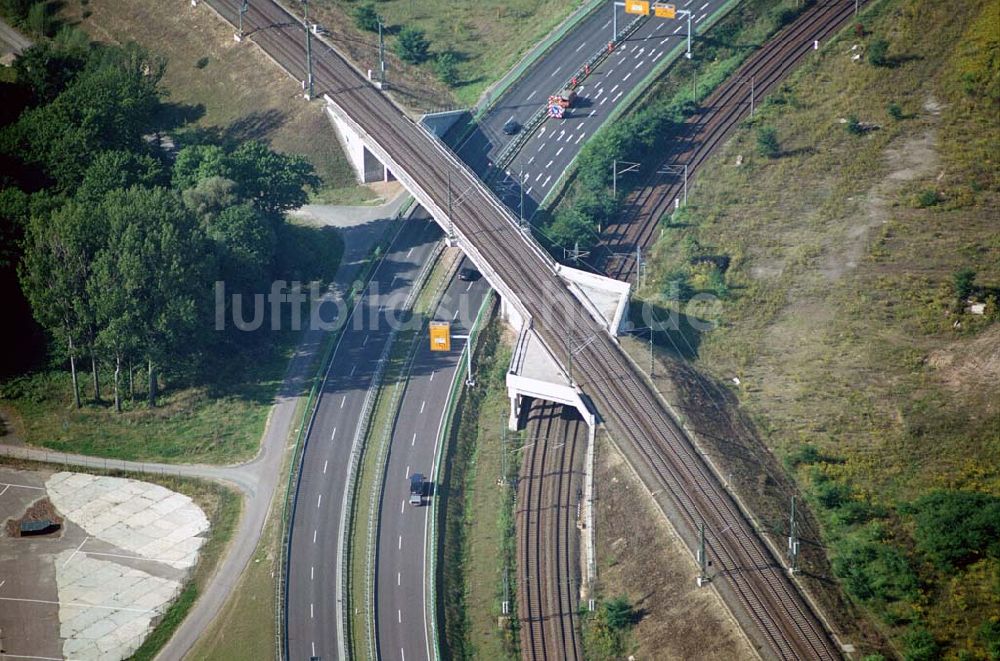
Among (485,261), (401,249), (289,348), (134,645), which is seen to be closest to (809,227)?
(485,261)

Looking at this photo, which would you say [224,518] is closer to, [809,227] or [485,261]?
[485,261]

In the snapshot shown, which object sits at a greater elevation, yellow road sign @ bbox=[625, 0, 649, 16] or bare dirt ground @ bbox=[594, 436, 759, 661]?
yellow road sign @ bbox=[625, 0, 649, 16]

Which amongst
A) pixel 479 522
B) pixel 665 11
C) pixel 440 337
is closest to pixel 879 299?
pixel 440 337

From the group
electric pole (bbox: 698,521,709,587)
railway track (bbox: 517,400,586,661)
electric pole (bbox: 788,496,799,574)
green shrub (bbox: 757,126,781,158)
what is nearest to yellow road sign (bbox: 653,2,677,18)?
green shrub (bbox: 757,126,781,158)

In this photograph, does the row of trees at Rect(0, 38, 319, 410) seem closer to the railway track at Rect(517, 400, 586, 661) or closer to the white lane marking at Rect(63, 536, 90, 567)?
the white lane marking at Rect(63, 536, 90, 567)

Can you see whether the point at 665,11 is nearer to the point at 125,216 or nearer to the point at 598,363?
the point at 598,363

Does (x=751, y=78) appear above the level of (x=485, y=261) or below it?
above

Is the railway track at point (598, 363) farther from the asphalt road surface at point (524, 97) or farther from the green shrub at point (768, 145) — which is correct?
the green shrub at point (768, 145)
